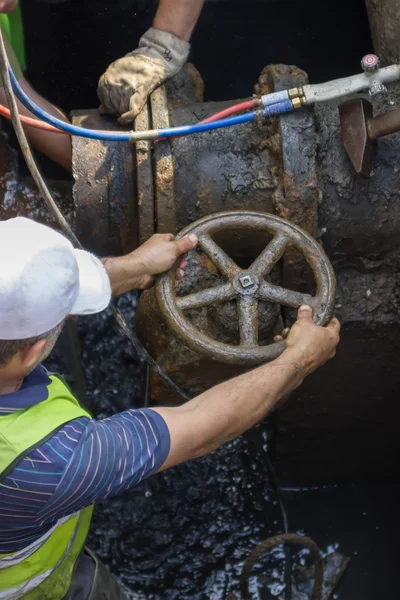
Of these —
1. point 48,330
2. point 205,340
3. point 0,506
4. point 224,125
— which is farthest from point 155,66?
point 0,506

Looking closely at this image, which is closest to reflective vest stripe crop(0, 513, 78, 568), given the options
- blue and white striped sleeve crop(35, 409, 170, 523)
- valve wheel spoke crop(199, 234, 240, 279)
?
blue and white striped sleeve crop(35, 409, 170, 523)

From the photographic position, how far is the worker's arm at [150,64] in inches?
95.7

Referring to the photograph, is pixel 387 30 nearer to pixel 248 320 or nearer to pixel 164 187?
pixel 164 187

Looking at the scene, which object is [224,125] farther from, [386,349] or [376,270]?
[386,349]

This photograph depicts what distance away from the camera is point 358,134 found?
7.56 ft

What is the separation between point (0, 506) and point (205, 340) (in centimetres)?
78

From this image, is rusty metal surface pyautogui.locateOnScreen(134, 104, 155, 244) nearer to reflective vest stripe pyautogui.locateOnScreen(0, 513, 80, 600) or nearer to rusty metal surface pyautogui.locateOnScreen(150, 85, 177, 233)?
rusty metal surface pyautogui.locateOnScreen(150, 85, 177, 233)

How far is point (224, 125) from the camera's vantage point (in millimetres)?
2279

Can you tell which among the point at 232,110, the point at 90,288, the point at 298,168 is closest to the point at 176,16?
the point at 232,110

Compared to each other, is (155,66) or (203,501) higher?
(155,66)

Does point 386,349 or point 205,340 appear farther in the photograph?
point 386,349

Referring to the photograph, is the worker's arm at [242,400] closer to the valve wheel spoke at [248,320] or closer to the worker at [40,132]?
the valve wheel spoke at [248,320]

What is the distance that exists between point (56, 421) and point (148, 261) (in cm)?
73

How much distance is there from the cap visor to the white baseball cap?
0.17 meters
